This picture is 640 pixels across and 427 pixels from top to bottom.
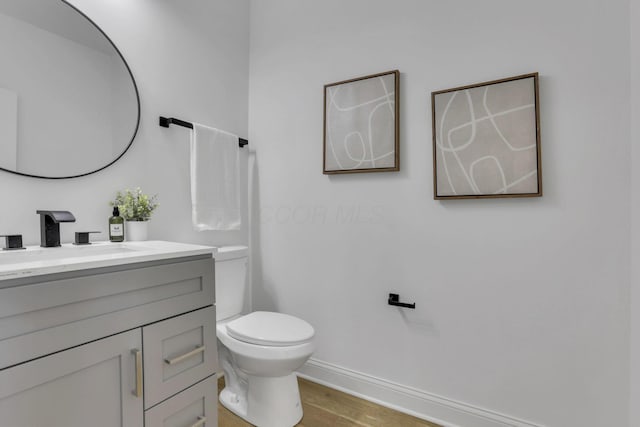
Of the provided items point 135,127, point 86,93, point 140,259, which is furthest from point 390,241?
point 86,93

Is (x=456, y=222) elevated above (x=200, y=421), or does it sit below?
above

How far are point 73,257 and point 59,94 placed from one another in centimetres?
68

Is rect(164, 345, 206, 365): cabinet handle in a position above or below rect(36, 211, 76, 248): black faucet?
below

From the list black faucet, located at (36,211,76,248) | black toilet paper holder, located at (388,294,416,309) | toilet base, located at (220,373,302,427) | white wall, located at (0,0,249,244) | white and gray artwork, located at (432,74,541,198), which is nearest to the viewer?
black faucet, located at (36,211,76,248)

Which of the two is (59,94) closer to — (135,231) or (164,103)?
(164,103)

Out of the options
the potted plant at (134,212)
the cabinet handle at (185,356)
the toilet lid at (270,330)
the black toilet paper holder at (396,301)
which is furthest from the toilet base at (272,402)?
the potted plant at (134,212)

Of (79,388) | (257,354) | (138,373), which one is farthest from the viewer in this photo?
(257,354)

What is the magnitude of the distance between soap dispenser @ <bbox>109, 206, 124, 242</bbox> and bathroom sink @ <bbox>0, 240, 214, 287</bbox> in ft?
0.17

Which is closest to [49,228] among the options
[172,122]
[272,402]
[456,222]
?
[172,122]

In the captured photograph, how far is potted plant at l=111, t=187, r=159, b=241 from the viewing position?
148 centimetres

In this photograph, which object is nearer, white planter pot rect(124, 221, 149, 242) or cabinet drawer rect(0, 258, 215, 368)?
cabinet drawer rect(0, 258, 215, 368)

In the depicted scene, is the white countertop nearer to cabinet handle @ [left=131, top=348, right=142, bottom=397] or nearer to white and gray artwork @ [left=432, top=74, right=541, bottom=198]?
cabinet handle @ [left=131, top=348, right=142, bottom=397]

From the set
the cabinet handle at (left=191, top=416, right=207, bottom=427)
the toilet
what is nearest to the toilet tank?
the toilet

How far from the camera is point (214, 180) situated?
1880mm
